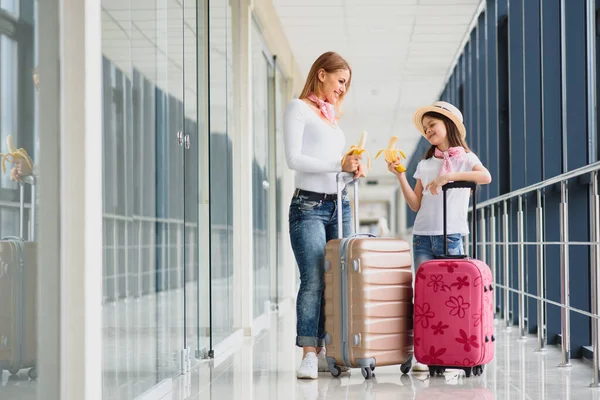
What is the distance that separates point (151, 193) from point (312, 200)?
762 millimetres

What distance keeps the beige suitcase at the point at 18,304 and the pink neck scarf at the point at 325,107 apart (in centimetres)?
188

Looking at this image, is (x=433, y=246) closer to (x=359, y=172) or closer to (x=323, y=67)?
(x=359, y=172)

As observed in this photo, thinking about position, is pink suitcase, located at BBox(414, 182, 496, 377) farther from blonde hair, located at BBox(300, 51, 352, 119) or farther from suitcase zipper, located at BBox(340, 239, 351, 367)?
blonde hair, located at BBox(300, 51, 352, 119)

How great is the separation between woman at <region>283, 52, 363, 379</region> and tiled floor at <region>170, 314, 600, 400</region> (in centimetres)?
23

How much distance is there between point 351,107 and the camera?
13977 millimetres

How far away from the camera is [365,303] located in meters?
3.53

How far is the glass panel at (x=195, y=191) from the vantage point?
3.97 meters

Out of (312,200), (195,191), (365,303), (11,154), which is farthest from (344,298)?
(11,154)

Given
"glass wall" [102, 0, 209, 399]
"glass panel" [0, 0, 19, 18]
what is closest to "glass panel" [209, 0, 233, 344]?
"glass wall" [102, 0, 209, 399]

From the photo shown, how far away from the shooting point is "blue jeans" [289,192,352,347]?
3643 mm

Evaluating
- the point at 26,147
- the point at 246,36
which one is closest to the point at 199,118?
the point at 246,36

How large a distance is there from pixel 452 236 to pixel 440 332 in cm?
44

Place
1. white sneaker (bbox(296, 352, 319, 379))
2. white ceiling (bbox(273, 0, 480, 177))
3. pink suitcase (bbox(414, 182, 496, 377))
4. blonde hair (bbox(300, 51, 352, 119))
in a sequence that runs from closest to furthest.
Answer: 1. pink suitcase (bbox(414, 182, 496, 377))
2. white sneaker (bbox(296, 352, 319, 379))
3. blonde hair (bbox(300, 51, 352, 119))
4. white ceiling (bbox(273, 0, 480, 177))

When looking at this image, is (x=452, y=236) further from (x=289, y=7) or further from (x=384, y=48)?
(x=384, y=48)
